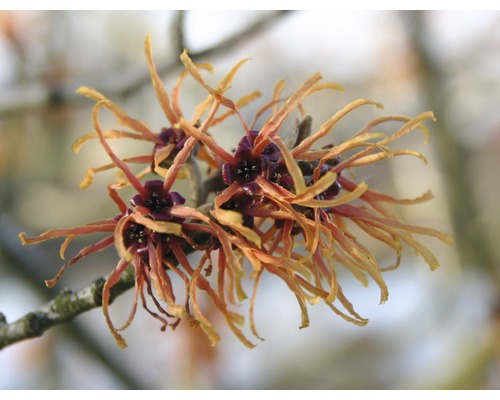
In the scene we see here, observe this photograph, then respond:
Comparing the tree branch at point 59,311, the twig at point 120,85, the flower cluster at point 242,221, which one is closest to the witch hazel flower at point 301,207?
the flower cluster at point 242,221

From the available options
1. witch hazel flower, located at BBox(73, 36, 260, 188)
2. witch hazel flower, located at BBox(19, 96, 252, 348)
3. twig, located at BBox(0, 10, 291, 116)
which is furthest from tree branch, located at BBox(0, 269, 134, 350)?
twig, located at BBox(0, 10, 291, 116)

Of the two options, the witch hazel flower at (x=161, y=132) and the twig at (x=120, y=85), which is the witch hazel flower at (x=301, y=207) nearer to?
the witch hazel flower at (x=161, y=132)

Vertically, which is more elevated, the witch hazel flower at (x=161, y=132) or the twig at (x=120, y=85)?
the twig at (x=120, y=85)

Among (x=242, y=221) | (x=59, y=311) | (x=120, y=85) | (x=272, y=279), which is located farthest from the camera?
(x=272, y=279)

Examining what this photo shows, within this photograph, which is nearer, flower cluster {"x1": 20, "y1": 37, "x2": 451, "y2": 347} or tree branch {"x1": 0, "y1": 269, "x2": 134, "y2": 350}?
flower cluster {"x1": 20, "y1": 37, "x2": 451, "y2": 347}

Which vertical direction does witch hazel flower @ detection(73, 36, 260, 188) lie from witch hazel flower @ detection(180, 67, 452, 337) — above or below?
above

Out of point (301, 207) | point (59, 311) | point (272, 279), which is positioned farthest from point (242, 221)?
point (272, 279)

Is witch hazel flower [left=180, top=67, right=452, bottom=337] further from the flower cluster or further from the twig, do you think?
the twig

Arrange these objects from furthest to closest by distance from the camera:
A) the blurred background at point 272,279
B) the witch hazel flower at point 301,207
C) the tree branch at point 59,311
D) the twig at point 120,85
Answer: the blurred background at point 272,279, the twig at point 120,85, the tree branch at point 59,311, the witch hazel flower at point 301,207

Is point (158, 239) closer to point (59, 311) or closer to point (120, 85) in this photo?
point (59, 311)
